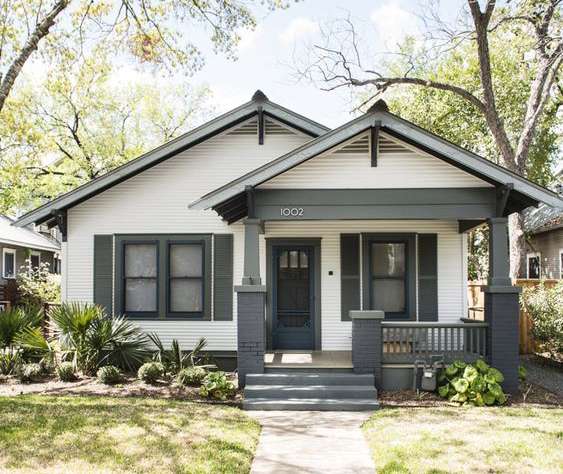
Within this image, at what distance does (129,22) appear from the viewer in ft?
44.5

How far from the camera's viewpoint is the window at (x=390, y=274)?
12000mm

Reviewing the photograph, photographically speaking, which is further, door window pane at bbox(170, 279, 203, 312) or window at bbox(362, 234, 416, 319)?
door window pane at bbox(170, 279, 203, 312)

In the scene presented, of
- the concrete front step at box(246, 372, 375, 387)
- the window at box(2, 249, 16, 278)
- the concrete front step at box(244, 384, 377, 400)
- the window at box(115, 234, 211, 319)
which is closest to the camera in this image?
the concrete front step at box(244, 384, 377, 400)

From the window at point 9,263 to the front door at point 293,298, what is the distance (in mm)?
18771

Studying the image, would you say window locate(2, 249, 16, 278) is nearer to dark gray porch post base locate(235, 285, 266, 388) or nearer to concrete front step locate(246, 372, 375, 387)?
dark gray porch post base locate(235, 285, 266, 388)

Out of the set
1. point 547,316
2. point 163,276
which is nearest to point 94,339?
point 163,276

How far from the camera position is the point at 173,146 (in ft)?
39.2

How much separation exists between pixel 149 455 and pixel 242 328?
3863 millimetres

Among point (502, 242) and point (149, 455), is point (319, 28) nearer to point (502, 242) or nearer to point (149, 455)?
point (502, 242)

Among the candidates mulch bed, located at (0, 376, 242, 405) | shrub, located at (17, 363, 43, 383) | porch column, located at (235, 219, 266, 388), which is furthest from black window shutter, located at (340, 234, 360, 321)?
shrub, located at (17, 363, 43, 383)

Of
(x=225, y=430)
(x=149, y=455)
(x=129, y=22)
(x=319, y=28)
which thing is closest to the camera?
(x=149, y=455)

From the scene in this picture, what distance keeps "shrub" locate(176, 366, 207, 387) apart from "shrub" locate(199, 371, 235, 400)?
1.85 feet

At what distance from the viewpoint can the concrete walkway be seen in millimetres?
6207

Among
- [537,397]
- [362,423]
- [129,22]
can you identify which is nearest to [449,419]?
[362,423]
